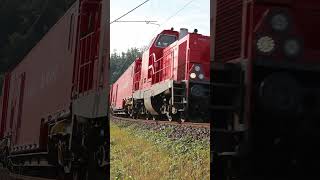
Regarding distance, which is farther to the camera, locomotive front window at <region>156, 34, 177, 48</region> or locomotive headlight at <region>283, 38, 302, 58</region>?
locomotive front window at <region>156, 34, 177, 48</region>

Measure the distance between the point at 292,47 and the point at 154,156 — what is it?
3.77 feet

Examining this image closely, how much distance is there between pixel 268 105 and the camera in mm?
2941

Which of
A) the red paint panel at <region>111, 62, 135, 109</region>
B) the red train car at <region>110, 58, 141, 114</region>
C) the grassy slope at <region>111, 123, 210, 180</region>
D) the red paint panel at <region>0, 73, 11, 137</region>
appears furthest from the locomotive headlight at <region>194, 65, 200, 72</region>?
the red paint panel at <region>0, 73, 11, 137</region>

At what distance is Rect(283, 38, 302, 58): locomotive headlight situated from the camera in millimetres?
2994

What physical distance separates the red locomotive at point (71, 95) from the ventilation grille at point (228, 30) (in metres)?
1.04

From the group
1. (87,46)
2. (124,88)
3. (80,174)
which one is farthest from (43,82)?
(124,88)

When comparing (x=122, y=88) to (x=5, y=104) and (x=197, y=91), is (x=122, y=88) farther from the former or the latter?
(x=5, y=104)

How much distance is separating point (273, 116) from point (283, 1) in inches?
30.1

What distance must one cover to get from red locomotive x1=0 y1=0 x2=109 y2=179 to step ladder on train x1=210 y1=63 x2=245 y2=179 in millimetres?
1170

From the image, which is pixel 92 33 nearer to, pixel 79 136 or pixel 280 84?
pixel 79 136

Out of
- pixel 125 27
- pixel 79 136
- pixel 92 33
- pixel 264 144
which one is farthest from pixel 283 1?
pixel 79 136

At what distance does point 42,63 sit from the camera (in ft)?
24.2

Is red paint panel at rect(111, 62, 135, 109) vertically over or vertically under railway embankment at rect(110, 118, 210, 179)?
over

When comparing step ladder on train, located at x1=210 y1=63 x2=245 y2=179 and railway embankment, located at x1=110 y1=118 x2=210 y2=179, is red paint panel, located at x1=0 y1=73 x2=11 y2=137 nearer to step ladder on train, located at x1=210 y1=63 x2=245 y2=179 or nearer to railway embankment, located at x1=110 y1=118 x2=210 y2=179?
railway embankment, located at x1=110 y1=118 x2=210 y2=179
